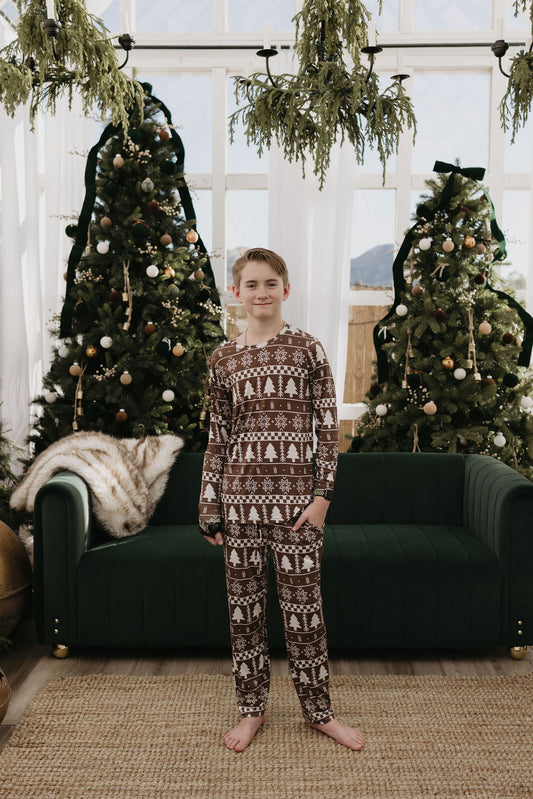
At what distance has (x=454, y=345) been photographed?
12.4ft

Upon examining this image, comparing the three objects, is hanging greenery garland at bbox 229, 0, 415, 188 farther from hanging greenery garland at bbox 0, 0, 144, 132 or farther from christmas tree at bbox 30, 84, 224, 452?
christmas tree at bbox 30, 84, 224, 452

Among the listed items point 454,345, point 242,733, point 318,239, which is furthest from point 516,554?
point 318,239

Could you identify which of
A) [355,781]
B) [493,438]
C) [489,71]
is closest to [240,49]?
[489,71]

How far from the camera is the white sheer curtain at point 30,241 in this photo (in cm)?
408

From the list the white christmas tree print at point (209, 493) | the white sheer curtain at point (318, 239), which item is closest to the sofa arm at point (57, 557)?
the white christmas tree print at point (209, 493)

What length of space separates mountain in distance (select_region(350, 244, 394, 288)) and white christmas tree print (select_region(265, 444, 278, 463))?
2.89 meters

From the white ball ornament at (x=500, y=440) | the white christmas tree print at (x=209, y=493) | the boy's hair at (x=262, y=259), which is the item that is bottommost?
the white ball ornament at (x=500, y=440)

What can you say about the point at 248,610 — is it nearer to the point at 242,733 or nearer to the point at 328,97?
the point at 242,733

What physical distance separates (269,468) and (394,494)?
56.3 inches

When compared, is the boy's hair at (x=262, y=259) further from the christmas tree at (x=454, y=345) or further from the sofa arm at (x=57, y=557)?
the christmas tree at (x=454, y=345)

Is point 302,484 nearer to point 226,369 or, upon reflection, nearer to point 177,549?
point 226,369

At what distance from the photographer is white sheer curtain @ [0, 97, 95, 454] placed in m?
4.08

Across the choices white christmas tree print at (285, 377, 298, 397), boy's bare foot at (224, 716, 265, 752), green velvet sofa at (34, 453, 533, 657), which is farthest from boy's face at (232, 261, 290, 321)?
boy's bare foot at (224, 716, 265, 752)

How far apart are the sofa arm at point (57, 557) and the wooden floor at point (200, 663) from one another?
0.12 metres
